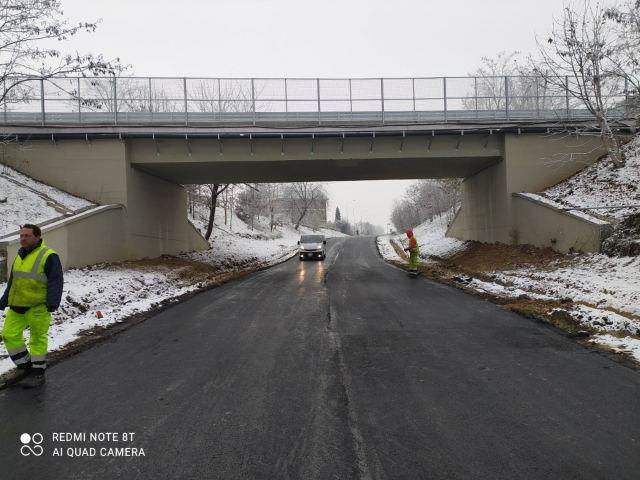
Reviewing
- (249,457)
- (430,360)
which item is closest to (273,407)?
(249,457)

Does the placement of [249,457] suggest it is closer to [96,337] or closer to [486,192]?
[96,337]

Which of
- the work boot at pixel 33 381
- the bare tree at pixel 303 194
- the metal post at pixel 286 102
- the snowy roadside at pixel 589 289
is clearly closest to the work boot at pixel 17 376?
the work boot at pixel 33 381

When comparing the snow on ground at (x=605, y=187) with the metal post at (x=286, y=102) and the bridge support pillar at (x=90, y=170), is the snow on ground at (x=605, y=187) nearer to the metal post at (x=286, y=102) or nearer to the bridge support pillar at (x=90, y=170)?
the metal post at (x=286, y=102)

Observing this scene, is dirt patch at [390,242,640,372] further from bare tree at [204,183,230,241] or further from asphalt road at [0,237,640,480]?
bare tree at [204,183,230,241]

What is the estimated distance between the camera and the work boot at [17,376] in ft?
15.7

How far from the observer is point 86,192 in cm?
1645

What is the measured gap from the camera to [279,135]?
55.9 feet

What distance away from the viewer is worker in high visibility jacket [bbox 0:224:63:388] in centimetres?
Answer: 480

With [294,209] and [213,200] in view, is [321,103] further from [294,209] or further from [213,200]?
[294,209]

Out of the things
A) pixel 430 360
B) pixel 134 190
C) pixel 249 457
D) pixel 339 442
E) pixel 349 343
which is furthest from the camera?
pixel 134 190

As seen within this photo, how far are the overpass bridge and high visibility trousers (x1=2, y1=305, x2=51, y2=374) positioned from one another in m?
11.8

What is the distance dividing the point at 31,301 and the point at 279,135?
13.4m

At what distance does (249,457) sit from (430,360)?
316 centimetres
